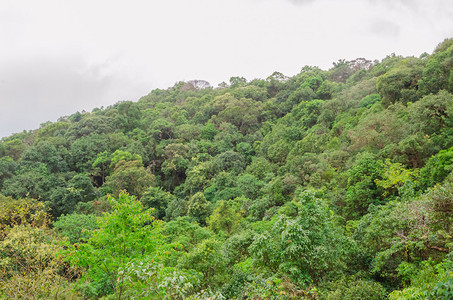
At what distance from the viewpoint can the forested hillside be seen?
5.73 m

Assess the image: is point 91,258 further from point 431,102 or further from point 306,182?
point 431,102

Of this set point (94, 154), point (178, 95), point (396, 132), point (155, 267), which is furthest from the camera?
point (178, 95)

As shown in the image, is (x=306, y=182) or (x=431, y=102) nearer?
(x=431, y=102)

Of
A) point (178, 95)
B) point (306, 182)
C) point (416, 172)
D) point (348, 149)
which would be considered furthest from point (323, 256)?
point (178, 95)

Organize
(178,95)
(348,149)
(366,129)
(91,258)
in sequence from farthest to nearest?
(178,95), (348,149), (366,129), (91,258)

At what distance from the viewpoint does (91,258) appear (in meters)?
5.75

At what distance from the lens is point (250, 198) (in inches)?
739

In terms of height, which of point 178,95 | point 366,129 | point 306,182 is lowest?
point 306,182

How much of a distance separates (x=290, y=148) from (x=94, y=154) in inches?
763

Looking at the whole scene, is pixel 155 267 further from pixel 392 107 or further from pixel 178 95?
pixel 178 95

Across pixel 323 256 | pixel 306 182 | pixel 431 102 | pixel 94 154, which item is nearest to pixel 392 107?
pixel 431 102

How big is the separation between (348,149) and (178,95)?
34657 mm

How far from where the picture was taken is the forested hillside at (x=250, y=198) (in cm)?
573

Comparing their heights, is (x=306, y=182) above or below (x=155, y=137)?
below
